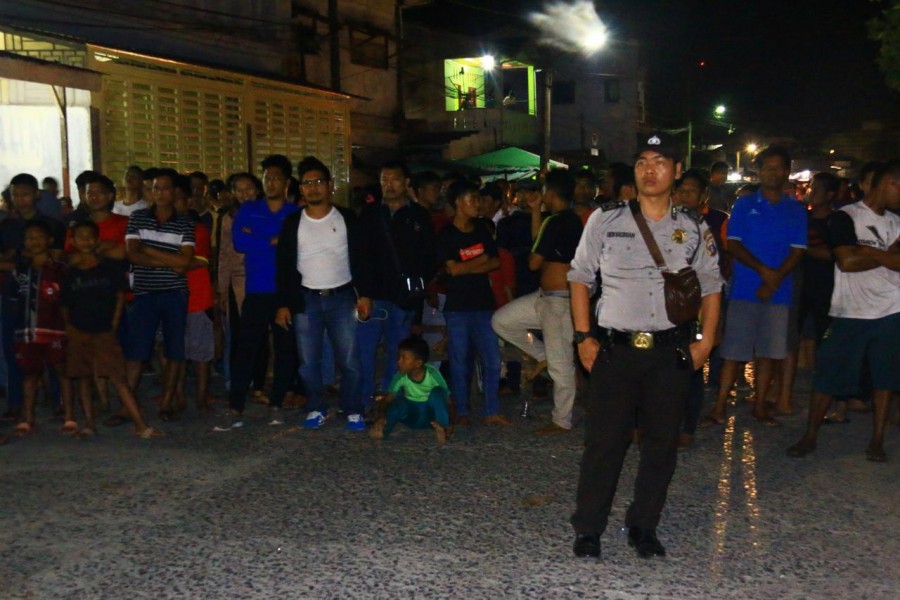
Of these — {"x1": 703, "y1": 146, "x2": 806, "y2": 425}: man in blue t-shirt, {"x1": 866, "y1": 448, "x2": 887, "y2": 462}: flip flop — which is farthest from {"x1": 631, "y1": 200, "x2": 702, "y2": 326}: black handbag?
{"x1": 703, "y1": 146, "x2": 806, "y2": 425}: man in blue t-shirt

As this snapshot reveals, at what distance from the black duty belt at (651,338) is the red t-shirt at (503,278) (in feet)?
11.7

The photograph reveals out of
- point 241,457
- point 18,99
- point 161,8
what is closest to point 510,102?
point 161,8

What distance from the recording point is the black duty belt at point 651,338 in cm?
458

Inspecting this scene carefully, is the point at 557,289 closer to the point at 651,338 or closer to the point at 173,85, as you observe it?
the point at 651,338

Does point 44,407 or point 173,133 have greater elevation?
point 173,133

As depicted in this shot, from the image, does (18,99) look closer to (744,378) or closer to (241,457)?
(241,457)

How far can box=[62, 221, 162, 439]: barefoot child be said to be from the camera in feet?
23.4

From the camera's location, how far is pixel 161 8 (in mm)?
15648

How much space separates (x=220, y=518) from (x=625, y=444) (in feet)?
7.41

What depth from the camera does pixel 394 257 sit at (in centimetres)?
741

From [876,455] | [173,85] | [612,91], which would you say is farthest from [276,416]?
[612,91]

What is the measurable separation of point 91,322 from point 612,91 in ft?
145

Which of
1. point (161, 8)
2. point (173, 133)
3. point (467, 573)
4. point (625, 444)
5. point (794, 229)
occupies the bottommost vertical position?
point (467, 573)

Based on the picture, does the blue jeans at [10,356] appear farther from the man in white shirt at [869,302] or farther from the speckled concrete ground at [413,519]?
the man in white shirt at [869,302]
